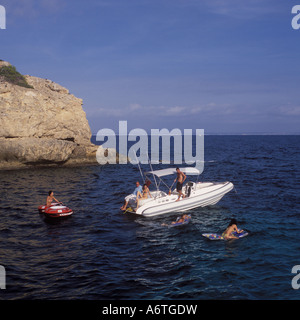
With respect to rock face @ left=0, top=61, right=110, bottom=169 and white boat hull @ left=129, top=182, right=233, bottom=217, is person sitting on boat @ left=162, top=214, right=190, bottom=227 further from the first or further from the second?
rock face @ left=0, top=61, right=110, bottom=169

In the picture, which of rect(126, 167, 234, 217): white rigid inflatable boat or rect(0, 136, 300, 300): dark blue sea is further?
rect(126, 167, 234, 217): white rigid inflatable boat

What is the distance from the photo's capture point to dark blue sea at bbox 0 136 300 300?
405 inches

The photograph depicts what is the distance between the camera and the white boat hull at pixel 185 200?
18266mm

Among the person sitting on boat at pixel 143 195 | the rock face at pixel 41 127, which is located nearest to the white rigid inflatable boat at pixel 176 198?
the person sitting on boat at pixel 143 195

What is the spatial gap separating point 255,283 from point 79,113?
37864mm

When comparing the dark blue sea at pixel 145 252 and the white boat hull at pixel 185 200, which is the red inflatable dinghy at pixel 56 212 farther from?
the white boat hull at pixel 185 200

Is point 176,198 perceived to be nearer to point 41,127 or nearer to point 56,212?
point 56,212

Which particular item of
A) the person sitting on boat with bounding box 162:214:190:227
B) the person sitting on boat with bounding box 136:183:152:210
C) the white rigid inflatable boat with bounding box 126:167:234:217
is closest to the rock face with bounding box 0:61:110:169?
the white rigid inflatable boat with bounding box 126:167:234:217

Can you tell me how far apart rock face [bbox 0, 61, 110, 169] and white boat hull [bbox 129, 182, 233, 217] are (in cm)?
2147

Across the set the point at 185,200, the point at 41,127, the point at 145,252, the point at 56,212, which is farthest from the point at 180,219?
the point at 41,127
